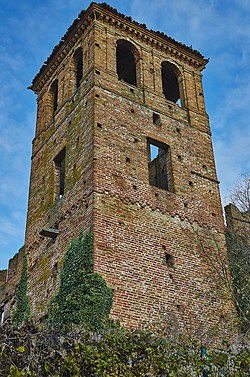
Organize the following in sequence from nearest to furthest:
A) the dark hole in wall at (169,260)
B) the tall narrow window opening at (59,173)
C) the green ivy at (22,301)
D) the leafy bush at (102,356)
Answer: the leafy bush at (102,356) → the dark hole in wall at (169,260) → the green ivy at (22,301) → the tall narrow window opening at (59,173)

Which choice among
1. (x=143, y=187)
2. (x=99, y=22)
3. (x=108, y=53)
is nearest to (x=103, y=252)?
(x=143, y=187)

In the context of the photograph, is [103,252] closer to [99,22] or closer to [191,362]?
[191,362]

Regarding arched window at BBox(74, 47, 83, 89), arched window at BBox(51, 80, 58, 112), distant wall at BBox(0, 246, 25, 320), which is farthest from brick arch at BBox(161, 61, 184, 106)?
distant wall at BBox(0, 246, 25, 320)

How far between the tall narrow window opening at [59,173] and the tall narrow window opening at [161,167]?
2.72 m

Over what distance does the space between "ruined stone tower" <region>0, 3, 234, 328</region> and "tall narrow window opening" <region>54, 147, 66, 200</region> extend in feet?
0.12

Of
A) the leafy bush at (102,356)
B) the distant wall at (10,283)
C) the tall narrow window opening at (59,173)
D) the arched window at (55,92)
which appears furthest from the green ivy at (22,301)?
the leafy bush at (102,356)

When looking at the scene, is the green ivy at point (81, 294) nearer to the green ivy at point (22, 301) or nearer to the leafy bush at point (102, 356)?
the green ivy at point (22, 301)

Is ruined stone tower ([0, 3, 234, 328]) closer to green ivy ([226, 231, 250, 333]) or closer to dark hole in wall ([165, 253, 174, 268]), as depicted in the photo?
dark hole in wall ([165, 253, 174, 268])

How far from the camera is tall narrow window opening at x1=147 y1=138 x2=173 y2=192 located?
55.0 feet

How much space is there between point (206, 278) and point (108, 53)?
7674 millimetres

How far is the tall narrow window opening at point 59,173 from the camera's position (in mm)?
17225

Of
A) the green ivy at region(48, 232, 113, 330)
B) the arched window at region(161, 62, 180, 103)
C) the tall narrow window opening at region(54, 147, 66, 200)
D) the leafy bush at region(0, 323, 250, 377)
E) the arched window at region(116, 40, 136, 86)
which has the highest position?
the arched window at region(116, 40, 136, 86)

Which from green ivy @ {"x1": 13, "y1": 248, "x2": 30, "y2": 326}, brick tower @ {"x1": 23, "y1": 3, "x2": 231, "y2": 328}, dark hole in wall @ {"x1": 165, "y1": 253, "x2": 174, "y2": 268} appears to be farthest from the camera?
green ivy @ {"x1": 13, "y1": 248, "x2": 30, "y2": 326}

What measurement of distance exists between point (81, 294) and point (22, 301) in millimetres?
3783
